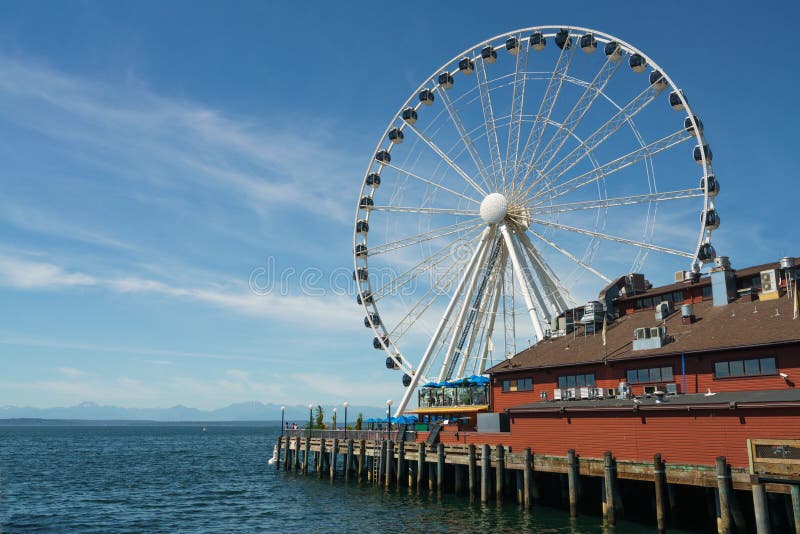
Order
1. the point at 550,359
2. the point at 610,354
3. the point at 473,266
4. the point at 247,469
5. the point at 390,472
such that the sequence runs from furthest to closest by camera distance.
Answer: the point at 247,469 < the point at 473,266 < the point at 390,472 < the point at 550,359 < the point at 610,354

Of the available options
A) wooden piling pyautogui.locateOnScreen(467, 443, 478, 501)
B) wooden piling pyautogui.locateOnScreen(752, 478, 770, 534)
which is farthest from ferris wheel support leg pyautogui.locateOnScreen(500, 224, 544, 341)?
wooden piling pyautogui.locateOnScreen(752, 478, 770, 534)

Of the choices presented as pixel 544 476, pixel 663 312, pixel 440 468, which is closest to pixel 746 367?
pixel 663 312

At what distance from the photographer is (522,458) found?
122 ft

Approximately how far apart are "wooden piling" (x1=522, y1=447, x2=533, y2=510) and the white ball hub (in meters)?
22.6

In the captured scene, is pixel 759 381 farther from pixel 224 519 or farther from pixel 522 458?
pixel 224 519

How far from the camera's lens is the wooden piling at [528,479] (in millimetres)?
36031

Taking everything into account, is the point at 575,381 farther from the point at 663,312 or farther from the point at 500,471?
the point at 500,471

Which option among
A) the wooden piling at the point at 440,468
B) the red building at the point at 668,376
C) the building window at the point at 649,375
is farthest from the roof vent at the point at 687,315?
the wooden piling at the point at 440,468

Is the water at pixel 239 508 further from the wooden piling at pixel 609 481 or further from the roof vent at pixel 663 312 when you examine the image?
the roof vent at pixel 663 312

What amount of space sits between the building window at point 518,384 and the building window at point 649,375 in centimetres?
769

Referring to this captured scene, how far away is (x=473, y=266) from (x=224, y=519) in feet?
87.0

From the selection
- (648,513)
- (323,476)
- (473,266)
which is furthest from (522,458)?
(323,476)

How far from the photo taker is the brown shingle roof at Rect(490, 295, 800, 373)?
3403cm

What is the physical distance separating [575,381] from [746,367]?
10.5 metres
